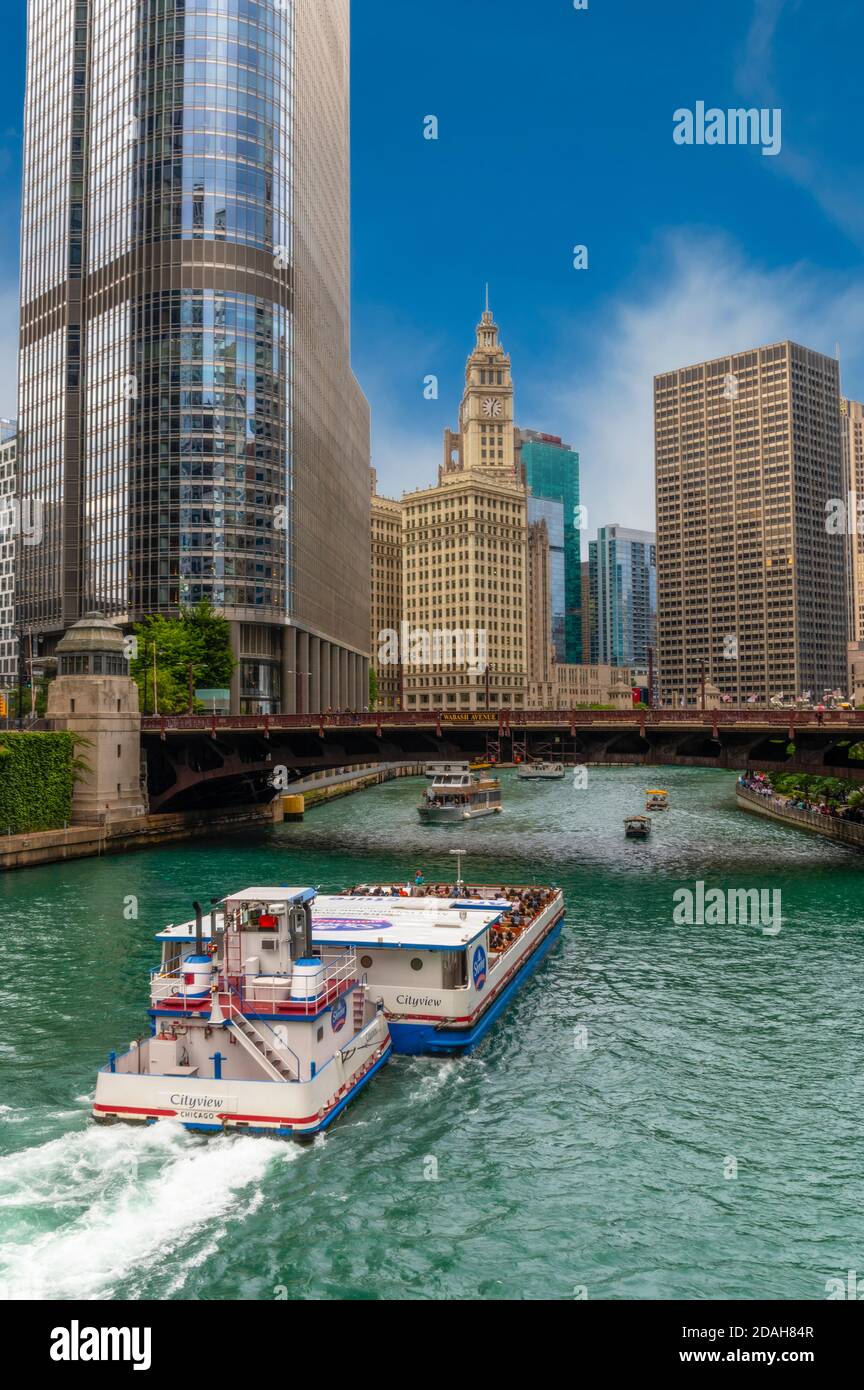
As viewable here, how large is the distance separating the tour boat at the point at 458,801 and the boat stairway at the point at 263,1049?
3254 inches

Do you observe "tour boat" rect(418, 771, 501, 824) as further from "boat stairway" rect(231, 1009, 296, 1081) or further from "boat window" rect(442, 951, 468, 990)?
"boat stairway" rect(231, 1009, 296, 1081)

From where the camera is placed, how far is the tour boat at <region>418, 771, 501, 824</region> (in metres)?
114

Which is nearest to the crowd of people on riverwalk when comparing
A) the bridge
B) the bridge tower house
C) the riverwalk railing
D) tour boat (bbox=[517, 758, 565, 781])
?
the riverwalk railing

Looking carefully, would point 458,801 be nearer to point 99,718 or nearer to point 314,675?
point 314,675

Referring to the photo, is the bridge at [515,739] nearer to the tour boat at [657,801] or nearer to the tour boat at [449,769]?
the tour boat at [449,769]

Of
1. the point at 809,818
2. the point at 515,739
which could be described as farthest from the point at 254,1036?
the point at 809,818

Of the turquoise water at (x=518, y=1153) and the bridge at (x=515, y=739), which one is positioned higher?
the bridge at (x=515, y=739)

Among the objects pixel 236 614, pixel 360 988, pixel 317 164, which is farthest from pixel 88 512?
pixel 360 988

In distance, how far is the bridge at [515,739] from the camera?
74125 millimetres

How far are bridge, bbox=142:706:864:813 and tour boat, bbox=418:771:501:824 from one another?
20.4 meters

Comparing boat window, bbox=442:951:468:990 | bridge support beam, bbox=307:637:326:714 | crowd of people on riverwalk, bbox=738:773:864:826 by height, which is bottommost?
crowd of people on riverwalk, bbox=738:773:864:826

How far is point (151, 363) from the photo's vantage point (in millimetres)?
130500

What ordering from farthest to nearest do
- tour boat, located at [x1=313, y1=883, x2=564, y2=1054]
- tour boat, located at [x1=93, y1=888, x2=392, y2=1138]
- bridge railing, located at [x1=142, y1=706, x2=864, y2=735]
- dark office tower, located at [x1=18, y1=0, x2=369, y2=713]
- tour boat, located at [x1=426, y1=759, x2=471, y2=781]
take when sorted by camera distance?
1. tour boat, located at [x1=426, y1=759, x2=471, y2=781]
2. dark office tower, located at [x1=18, y1=0, x2=369, y2=713]
3. bridge railing, located at [x1=142, y1=706, x2=864, y2=735]
4. tour boat, located at [x1=313, y1=883, x2=564, y2=1054]
5. tour boat, located at [x1=93, y1=888, x2=392, y2=1138]

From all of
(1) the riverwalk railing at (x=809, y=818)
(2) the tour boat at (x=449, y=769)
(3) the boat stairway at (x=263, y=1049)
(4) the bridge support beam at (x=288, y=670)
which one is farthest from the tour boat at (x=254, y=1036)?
(4) the bridge support beam at (x=288, y=670)
